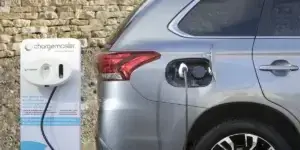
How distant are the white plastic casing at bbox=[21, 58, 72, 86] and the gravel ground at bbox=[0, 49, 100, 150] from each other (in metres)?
2.42

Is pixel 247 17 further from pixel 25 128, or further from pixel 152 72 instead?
pixel 25 128

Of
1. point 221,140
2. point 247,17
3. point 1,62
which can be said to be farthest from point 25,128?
point 1,62

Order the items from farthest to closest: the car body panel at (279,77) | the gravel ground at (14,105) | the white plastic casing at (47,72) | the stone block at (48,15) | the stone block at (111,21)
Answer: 1. the stone block at (111,21)
2. the stone block at (48,15)
3. the gravel ground at (14,105)
4. the white plastic casing at (47,72)
5. the car body panel at (279,77)

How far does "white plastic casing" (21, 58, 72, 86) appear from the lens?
5074mm

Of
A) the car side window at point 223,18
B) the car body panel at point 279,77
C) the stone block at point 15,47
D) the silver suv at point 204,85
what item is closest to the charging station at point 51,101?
the silver suv at point 204,85

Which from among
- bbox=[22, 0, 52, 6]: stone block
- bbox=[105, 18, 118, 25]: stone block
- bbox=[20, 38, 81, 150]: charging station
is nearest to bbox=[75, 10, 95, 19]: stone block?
bbox=[105, 18, 118, 25]: stone block

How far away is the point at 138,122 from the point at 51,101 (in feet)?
3.74

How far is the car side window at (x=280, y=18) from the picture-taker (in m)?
4.40

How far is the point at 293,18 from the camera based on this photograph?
4469mm

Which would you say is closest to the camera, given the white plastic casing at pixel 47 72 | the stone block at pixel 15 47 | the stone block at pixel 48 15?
the white plastic casing at pixel 47 72

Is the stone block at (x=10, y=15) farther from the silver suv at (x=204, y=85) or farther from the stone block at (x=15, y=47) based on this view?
the silver suv at (x=204, y=85)

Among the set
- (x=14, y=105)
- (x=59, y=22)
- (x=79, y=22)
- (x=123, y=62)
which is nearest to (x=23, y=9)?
(x=59, y=22)

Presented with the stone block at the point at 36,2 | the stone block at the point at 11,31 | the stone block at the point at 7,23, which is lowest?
the stone block at the point at 11,31

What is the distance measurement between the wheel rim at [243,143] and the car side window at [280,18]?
758 millimetres
